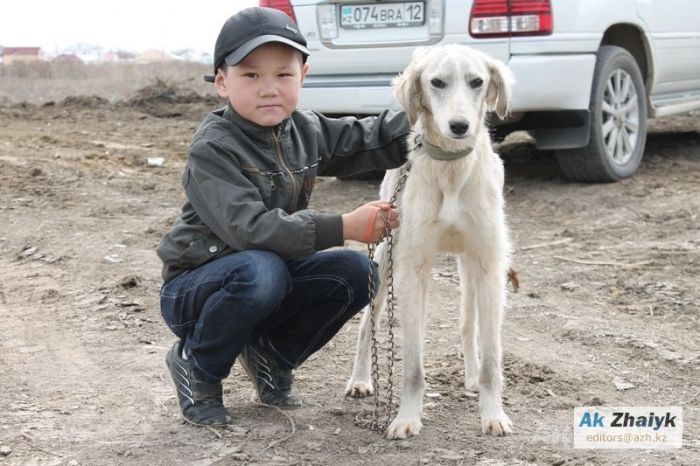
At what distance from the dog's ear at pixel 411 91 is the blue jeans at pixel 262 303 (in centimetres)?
59

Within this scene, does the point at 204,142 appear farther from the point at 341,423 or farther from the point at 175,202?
the point at 175,202

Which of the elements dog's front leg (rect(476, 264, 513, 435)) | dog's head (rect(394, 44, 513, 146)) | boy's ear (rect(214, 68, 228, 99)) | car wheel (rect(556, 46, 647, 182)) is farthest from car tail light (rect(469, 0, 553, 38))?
boy's ear (rect(214, 68, 228, 99))

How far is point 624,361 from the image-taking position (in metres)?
4.11

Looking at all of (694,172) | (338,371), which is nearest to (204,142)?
(338,371)

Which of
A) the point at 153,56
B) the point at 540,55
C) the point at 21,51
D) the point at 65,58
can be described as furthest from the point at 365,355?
the point at 153,56

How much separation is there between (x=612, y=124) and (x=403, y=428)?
440 cm

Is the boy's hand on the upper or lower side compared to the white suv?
lower

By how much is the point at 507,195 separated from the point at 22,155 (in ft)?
14.4

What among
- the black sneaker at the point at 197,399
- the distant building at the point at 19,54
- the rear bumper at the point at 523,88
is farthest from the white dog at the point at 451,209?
the distant building at the point at 19,54

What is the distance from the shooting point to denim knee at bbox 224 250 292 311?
3.30 m

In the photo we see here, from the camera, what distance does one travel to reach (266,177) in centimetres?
344

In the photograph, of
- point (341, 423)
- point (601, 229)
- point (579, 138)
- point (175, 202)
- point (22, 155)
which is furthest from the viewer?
point (22, 155)

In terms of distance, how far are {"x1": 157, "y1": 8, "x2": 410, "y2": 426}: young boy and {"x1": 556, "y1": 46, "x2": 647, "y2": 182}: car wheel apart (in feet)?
11.6

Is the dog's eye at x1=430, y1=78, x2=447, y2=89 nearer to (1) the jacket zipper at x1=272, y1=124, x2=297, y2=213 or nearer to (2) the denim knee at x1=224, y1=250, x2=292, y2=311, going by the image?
(1) the jacket zipper at x1=272, y1=124, x2=297, y2=213
